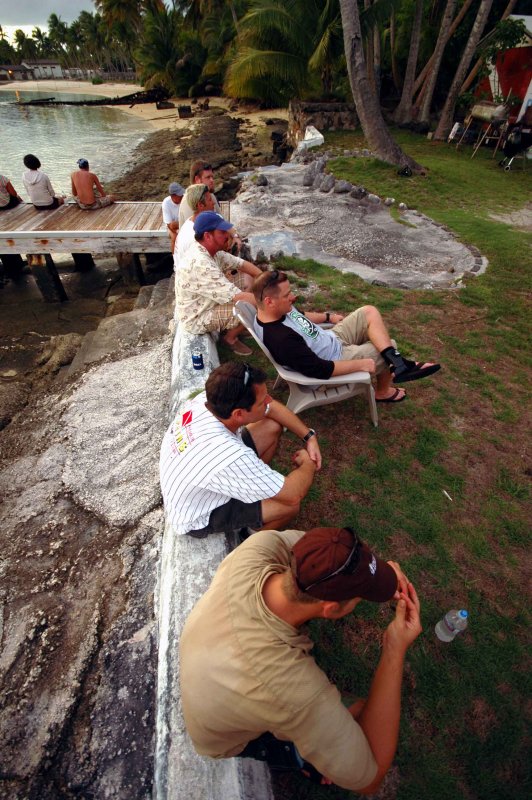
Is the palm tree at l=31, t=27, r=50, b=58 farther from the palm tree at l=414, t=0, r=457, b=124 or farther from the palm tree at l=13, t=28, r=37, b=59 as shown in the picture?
the palm tree at l=414, t=0, r=457, b=124

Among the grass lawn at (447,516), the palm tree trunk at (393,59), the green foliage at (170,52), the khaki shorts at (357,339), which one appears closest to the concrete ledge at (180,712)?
the grass lawn at (447,516)

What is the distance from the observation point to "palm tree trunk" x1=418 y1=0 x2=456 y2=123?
11906mm

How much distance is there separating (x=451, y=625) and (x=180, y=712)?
154 centimetres

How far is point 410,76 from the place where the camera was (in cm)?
1455

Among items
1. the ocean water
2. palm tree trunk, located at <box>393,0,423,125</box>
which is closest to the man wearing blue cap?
the ocean water

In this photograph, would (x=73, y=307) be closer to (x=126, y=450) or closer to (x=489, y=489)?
(x=126, y=450)

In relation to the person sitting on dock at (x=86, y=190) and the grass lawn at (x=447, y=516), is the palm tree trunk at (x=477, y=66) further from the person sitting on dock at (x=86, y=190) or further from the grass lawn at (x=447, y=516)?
the person sitting on dock at (x=86, y=190)

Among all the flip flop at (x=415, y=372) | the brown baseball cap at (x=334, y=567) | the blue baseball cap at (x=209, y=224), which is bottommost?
the flip flop at (x=415, y=372)

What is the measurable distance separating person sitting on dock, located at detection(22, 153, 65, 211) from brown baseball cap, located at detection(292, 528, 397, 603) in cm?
970

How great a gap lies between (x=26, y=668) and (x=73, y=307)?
755 cm

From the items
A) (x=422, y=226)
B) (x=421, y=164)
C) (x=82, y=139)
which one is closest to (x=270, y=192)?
(x=422, y=226)

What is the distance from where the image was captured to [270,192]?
987 cm

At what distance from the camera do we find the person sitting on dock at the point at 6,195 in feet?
28.2

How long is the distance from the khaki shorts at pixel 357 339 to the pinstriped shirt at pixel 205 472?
1.78m
